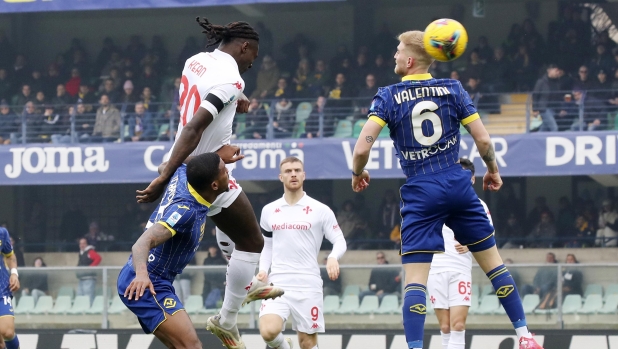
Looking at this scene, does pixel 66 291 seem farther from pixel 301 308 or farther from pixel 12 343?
pixel 301 308

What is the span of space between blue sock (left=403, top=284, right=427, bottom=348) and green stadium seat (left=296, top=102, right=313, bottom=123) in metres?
13.2

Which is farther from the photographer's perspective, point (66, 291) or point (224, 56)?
point (66, 291)

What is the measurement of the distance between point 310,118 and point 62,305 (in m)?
6.65

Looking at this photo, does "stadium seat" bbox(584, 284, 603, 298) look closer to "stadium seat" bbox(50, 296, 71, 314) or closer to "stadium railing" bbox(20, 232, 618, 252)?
"stadium railing" bbox(20, 232, 618, 252)

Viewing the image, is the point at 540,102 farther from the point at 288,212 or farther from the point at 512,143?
the point at 288,212

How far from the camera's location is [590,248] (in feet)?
59.5

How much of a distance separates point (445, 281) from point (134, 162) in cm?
1011

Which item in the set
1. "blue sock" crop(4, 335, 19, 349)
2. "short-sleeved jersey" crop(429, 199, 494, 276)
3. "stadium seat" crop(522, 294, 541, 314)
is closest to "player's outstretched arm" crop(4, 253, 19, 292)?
"blue sock" crop(4, 335, 19, 349)

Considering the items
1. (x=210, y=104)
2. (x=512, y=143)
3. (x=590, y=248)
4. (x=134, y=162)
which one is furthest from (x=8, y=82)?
(x=210, y=104)

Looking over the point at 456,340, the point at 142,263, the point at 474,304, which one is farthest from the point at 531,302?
the point at 142,263

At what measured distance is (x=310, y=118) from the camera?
20.0m

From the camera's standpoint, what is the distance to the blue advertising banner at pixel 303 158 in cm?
1811

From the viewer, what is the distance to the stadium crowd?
19234mm

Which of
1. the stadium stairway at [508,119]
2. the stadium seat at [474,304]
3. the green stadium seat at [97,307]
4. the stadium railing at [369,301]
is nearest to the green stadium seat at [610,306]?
the stadium railing at [369,301]
